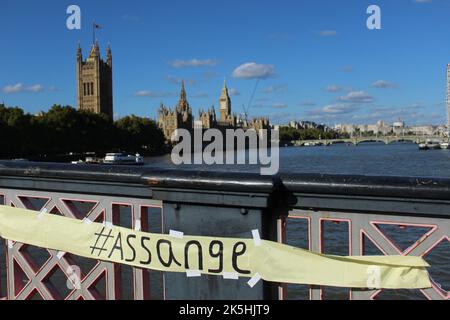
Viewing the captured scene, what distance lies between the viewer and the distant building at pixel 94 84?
146750mm

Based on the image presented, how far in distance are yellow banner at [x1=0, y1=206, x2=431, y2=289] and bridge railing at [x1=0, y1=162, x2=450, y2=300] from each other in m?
0.06

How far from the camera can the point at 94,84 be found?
5797 inches

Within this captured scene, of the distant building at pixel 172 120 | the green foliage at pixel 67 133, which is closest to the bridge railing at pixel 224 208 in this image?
the green foliage at pixel 67 133

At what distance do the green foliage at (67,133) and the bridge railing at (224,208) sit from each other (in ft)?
240

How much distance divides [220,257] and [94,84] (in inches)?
5915

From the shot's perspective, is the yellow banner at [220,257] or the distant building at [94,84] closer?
the yellow banner at [220,257]

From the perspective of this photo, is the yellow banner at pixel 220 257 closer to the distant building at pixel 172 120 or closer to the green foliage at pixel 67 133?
the green foliage at pixel 67 133

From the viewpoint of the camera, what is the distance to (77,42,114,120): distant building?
481ft

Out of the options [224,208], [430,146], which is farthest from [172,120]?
[224,208]

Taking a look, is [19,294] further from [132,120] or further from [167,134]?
[167,134]

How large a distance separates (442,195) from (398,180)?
0.72ft

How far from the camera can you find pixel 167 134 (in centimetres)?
17638
